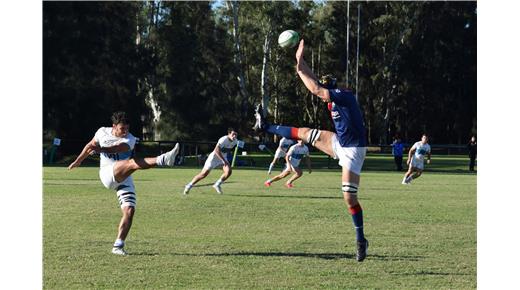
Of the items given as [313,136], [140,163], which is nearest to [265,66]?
[313,136]

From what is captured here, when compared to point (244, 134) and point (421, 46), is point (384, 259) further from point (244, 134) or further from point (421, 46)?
point (421, 46)

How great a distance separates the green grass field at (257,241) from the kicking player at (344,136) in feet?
2.53

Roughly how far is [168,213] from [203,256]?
617 cm

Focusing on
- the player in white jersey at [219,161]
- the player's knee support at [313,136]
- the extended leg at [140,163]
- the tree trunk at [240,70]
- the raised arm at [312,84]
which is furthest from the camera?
the tree trunk at [240,70]

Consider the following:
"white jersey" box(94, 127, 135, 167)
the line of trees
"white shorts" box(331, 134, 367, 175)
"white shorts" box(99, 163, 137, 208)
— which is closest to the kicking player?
"white shorts" box(331, 134, 367, 175)

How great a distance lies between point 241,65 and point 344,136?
162 feet

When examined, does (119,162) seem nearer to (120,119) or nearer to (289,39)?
(120,119)

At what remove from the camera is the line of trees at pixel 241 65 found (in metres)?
48.0

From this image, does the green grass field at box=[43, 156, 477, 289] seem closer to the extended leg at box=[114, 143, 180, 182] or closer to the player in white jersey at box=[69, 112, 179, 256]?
the player in white jersey at box=[69, 112, 179, 256]

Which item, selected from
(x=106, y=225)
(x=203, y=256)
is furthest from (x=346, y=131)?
(x=106, y=225)

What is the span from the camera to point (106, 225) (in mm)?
14789

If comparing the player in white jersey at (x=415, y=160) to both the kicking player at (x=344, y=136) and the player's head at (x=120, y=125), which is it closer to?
the kicking player at (x=344, y=136)

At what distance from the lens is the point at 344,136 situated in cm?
1132

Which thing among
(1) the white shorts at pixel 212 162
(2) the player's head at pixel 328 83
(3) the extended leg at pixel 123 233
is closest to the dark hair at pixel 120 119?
(3) the extended leg at pixel 123 233
